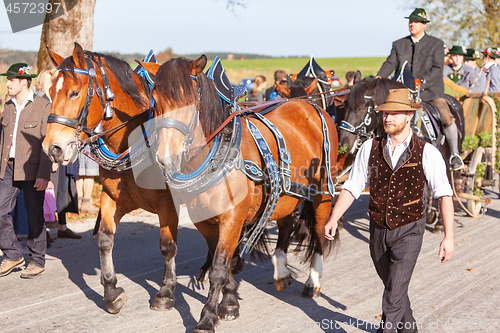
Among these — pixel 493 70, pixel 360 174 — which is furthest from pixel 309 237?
pixel 493 70

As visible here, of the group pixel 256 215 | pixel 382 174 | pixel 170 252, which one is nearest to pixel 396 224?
pixel 382 174

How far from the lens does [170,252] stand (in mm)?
4648

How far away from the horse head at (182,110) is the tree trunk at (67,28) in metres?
6.61

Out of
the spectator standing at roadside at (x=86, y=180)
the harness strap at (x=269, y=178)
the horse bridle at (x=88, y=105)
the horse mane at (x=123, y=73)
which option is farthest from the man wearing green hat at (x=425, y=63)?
the spectator standing at roadside at (x=86, y=180)

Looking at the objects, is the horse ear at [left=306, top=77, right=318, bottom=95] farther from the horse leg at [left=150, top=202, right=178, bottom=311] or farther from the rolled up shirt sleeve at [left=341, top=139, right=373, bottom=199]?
the rolled up shirt sleeve at [left=341, top=139, right=373, bottom=199]

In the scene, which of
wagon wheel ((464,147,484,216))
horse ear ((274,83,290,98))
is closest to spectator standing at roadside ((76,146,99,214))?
horse ear ((274,83,290,98))

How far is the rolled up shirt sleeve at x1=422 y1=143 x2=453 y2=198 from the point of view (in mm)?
3314

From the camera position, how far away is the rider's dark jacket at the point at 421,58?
7348 mm

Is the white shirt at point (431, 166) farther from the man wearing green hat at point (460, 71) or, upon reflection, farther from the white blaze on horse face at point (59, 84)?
the man wearing green hat at point (460, 71)

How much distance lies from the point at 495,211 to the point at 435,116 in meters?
3.00

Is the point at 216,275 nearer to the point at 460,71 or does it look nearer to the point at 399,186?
the point at 399,186

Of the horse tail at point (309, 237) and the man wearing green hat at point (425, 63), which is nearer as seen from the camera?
the horse tail at point (309, 237)

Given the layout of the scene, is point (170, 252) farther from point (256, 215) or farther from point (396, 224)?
point (396, 224)

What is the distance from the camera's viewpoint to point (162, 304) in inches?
179
